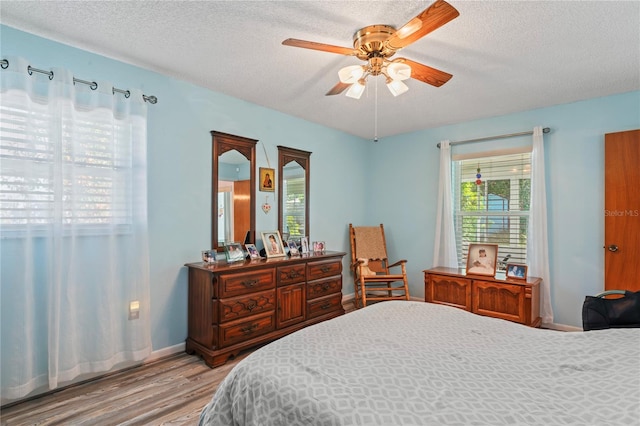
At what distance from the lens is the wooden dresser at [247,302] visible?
271 cm

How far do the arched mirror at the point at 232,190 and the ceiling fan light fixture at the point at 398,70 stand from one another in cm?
191

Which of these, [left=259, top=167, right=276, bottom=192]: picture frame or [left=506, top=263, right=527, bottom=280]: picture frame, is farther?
[left=259, top=167, right=276, bottom=192]: picture frame

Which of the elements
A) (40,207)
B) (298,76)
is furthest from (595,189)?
(40,207)

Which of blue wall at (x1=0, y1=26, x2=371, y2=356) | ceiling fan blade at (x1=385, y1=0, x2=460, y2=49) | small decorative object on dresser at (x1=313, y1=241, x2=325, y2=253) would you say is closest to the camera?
ceiling fan blade at (x1=385, y1=0, x2=460, y2=49)

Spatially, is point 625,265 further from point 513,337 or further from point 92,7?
point 92,7

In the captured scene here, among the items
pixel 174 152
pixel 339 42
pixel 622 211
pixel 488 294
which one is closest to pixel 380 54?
pixel 339 42

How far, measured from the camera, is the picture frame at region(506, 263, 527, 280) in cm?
347

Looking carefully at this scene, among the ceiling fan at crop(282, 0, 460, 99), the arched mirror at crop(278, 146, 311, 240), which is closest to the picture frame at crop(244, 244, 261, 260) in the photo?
the arched mirror at crop(278, 146, 311, 240)

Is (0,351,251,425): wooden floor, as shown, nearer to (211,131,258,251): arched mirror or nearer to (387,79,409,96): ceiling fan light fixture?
(211,131,258,251): arched mirror

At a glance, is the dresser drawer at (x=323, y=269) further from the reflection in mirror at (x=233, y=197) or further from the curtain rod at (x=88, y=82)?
the curtain rod at (x=88, y=82)

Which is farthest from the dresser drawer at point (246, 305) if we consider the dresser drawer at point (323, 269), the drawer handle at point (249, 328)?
the dresser drawer at point (323, 269)

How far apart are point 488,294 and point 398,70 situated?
9.10ft

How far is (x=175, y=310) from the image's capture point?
9.61 feet

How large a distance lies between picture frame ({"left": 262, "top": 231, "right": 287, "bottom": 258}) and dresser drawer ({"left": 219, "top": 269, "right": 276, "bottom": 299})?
378 mm
